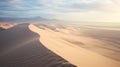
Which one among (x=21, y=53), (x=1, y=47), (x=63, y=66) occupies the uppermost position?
(x=63, y=66)

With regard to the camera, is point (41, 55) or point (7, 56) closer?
point (41, 55)

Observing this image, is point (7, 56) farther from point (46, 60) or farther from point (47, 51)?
point (46, 60)

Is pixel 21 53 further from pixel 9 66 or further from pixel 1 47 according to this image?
pixel 1 47

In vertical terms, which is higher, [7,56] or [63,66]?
[63,66]

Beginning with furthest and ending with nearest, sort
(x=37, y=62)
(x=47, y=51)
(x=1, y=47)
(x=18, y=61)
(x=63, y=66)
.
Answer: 1. (x=1, y=47)
2. (x=47, y=51)
3. (x=18, y=61)
4. (x=37, y=62)
5. (x=63, y=66)

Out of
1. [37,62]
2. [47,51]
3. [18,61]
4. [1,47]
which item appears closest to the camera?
[37,62]

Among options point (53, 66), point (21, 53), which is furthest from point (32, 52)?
point (53, 66)

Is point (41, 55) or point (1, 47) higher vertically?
point (41, 55)

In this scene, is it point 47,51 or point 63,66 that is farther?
point 47,51

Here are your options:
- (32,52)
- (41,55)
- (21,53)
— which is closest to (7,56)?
(21,53)
